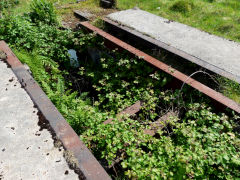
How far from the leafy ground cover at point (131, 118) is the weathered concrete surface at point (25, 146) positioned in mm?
542

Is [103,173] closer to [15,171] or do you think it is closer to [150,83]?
[15,171]

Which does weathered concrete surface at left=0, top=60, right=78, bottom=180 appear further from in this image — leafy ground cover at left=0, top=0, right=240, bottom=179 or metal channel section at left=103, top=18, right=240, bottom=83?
metal channel section at left=103, top=18, right=240, bottom=83

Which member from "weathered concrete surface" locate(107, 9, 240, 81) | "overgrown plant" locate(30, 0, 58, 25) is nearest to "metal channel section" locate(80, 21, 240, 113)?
"weathered concrete surface" locate(107, 9, 240, 81)

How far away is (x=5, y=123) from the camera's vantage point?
2367mm

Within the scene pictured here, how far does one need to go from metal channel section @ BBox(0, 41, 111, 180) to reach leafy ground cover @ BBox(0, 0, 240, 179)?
399 mm

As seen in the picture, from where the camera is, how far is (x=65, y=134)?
7.06 feet

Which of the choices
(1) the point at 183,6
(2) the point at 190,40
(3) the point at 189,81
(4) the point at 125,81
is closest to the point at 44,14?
(4) the point at 125,81

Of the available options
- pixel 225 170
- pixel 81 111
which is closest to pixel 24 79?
pixel 81 111

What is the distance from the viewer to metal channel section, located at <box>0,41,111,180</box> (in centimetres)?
185

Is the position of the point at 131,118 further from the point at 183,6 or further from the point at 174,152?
the point at 183,6

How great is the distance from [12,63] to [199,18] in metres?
5.73

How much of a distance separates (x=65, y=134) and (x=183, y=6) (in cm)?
646

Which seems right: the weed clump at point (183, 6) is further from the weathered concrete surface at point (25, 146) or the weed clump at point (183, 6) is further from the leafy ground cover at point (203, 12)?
the weathered concrete surface at point (25, 146)

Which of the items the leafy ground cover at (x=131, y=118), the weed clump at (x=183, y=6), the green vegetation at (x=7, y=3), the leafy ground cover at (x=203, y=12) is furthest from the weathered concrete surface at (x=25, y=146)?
the green vegetation at (x=7, y=3)
